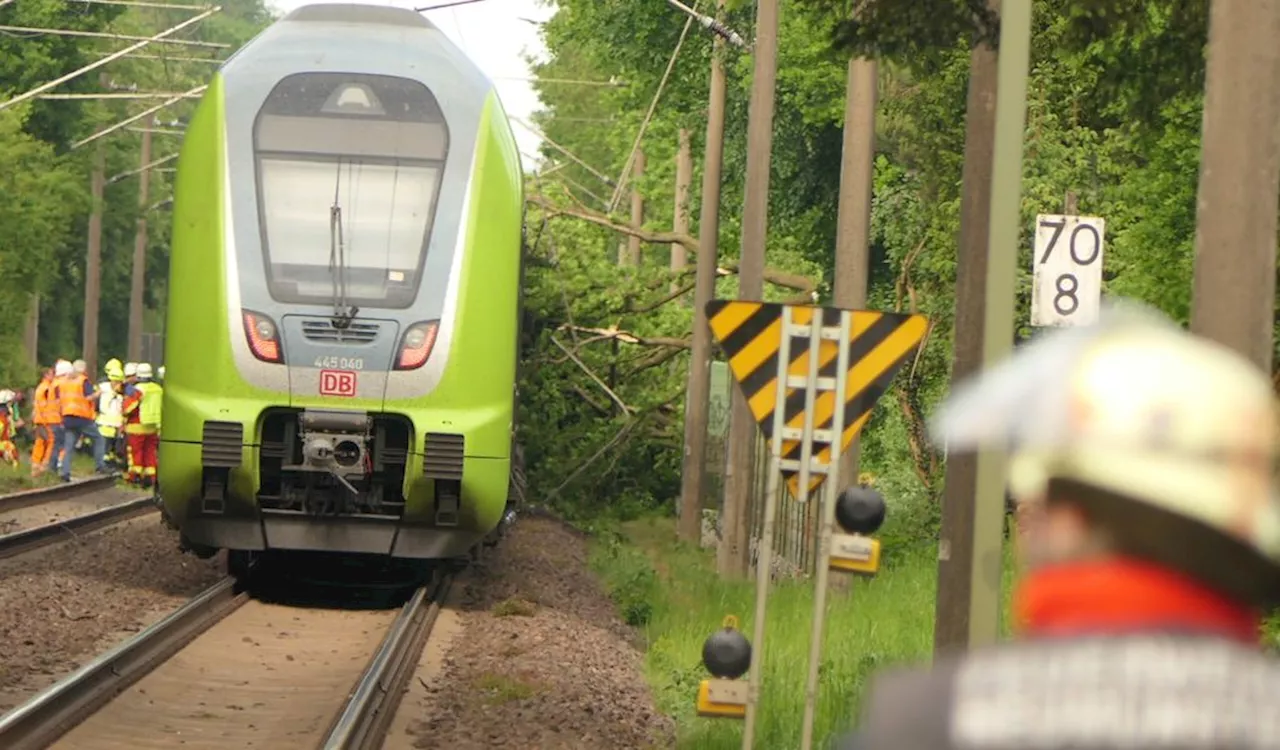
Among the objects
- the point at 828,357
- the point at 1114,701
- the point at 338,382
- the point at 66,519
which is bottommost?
the point at 66,519

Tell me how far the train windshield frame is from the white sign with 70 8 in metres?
4.32

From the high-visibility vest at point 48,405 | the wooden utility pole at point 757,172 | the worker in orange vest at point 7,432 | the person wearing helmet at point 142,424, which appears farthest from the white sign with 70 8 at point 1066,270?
the worker in orange vest at point 7,432

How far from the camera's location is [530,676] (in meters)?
13.8

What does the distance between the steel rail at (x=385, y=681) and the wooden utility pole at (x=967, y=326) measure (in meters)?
2.76

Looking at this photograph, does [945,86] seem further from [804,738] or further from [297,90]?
[804,738]

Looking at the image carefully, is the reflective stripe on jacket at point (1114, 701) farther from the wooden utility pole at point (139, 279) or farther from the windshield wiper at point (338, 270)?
the wooden utility pole at point (139, 279)

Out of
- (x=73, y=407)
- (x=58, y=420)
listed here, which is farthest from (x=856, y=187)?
(x=58, y=420)

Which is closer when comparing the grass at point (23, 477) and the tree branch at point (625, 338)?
the tree branch at point (625, 338)

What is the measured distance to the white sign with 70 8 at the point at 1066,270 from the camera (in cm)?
1355

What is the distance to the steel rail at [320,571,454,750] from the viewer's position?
1101 centimetres

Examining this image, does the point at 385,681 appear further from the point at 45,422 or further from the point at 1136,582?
the point at 45,422

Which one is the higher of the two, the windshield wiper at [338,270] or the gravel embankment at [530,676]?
the windshield wiper at [338,270]

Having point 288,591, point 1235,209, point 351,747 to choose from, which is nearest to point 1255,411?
point 1235,209

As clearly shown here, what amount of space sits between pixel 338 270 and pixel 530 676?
11.4 ft
